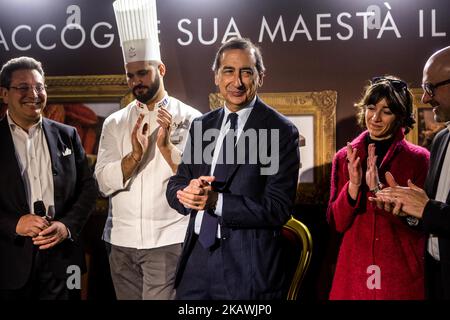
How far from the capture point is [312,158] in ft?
11.1

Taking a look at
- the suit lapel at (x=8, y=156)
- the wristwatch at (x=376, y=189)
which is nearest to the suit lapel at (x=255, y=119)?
the wristwatch at (x=376, y=189)

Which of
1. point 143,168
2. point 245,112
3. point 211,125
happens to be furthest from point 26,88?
point 245,112

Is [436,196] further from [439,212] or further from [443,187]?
[439,212]

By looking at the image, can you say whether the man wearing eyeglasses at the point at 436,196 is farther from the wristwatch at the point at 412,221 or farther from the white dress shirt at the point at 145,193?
the white dress shirt at the point at 145,193

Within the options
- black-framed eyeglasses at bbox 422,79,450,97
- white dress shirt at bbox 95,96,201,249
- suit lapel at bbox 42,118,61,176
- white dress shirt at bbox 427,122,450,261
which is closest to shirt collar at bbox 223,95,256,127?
white dress shirt at bbox 95,96,201,249

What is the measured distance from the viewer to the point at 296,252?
3363mm

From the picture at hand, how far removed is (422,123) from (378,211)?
23.5 inches

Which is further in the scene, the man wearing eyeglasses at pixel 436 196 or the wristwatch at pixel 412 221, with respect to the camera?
the wristwatch at pixel 412 221

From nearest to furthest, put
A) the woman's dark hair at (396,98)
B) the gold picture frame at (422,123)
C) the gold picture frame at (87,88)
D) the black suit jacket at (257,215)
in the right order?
the black suit jacket at (257,215) → the woman's dark hair at (396,98) → the gold picture frame at (422,123) → the gold picture frame at (87,88)

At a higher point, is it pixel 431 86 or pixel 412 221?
pixel 431 86

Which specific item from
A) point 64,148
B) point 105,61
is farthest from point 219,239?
point 105,61

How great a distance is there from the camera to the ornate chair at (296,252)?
334cm

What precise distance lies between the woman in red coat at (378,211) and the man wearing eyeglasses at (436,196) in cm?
7
